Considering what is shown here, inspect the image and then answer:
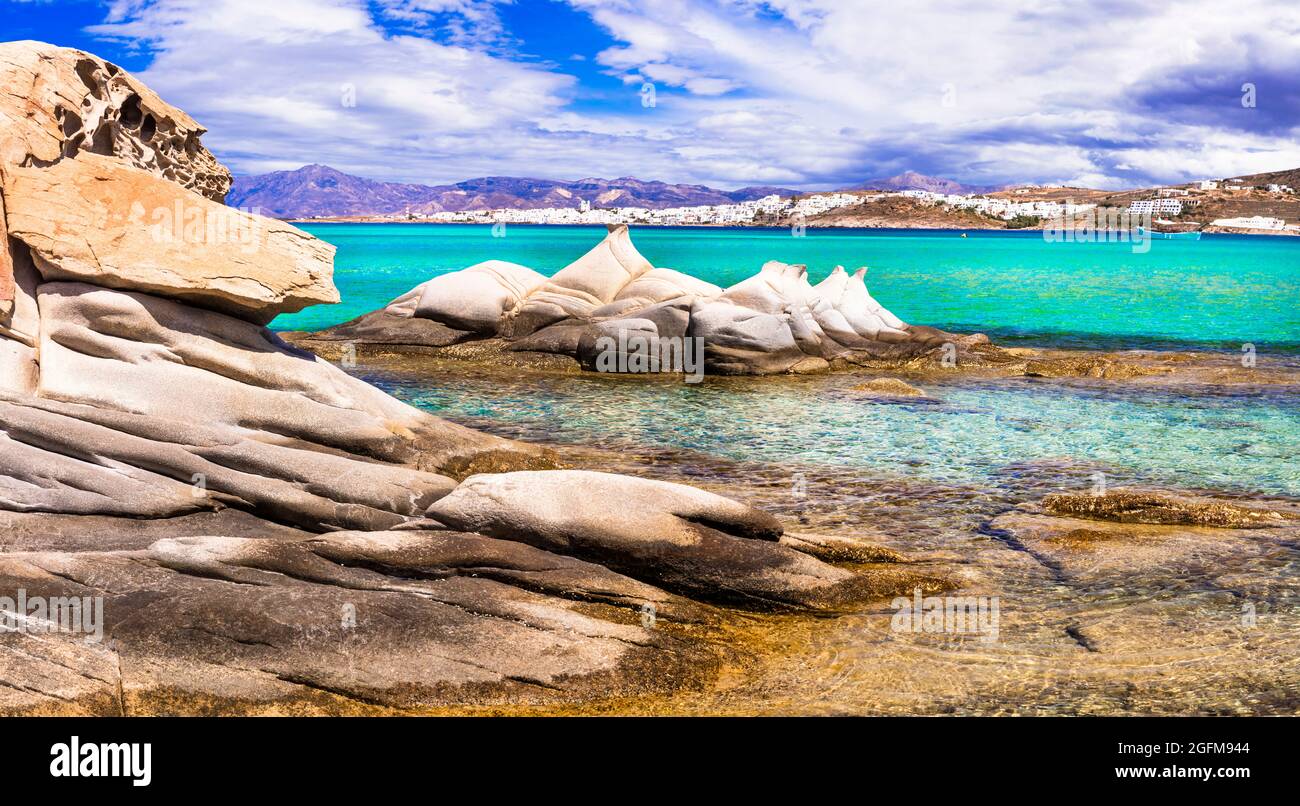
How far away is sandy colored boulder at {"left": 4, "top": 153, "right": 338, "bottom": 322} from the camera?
1256 centimetres

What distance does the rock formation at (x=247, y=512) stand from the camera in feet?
29.5

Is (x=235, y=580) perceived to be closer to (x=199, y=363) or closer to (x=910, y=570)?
(x=199, y=363)

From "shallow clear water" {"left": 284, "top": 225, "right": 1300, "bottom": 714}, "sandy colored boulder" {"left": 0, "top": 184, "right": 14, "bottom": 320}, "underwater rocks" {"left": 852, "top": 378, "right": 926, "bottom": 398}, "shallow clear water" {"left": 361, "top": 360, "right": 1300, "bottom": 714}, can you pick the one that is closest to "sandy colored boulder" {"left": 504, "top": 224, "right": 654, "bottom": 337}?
"shallow clear water" {"left": 284, "top": 225, "right": 1300, "bottom": 714}

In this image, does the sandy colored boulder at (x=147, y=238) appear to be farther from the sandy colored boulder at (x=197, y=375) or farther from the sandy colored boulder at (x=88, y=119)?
the sandy colored boulder at (x=88, y=119)

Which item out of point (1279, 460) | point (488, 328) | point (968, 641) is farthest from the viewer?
point (488, 328)

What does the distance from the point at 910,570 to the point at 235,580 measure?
7449mm

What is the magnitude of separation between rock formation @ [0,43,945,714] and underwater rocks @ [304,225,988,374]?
15.8m

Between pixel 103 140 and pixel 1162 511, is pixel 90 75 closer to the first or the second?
pixel 103 140

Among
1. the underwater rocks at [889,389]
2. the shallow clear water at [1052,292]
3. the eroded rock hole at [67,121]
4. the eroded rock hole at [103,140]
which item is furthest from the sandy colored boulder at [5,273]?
the shallow clear water at [1052,292]

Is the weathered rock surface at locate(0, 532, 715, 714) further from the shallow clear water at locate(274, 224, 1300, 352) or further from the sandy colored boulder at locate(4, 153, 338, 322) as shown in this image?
the shallow clear water at locate(274, 224, 1300, 352)

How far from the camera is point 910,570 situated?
41.4 feet

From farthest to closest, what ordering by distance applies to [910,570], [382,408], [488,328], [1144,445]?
[488,328] → [1144,445] → [382,408] → [910,570]

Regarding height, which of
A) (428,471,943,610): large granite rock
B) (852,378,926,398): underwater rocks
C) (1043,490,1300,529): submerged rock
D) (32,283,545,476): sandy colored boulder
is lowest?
(1043,490,1300,529): submerged rock
